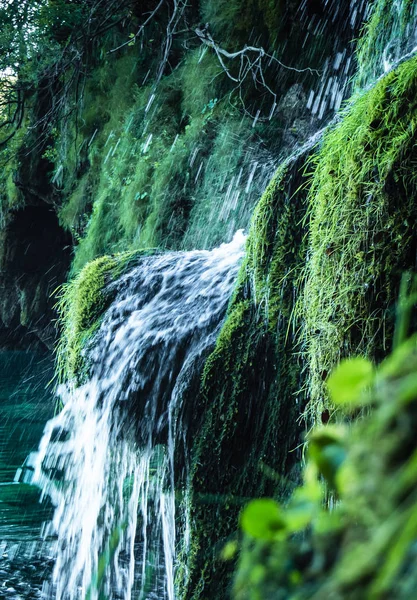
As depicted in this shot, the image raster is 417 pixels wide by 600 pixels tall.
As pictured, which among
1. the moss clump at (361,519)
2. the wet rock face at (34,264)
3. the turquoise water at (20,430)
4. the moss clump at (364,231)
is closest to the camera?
the moss clump at (361,519)

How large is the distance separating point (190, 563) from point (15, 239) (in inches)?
461

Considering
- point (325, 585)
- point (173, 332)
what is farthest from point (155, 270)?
point (325, 585)

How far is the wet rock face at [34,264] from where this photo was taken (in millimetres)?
13328

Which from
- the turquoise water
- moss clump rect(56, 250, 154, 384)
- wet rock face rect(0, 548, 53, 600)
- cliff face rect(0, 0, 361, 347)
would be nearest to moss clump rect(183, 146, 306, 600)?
moss clump rect(56, 250, 154, 384)

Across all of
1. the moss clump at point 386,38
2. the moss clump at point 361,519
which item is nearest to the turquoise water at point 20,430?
the moss clump at point 386,38

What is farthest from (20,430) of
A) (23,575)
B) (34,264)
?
(34,264)

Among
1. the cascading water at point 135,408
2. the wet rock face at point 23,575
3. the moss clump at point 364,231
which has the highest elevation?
the moss clump at point 364,231

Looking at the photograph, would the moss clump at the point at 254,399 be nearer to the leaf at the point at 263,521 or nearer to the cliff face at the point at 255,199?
the cliff face at the point at 255,199

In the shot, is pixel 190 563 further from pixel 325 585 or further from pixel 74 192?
pixel 74 192

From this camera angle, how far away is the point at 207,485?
265cm

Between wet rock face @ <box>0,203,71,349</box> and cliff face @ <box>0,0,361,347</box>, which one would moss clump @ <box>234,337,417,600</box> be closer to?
cliff face @ <box>0,0,361,347</box>

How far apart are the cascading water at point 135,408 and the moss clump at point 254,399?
0.62 ft

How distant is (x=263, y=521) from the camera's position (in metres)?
0.53

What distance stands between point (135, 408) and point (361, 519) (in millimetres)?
2768
